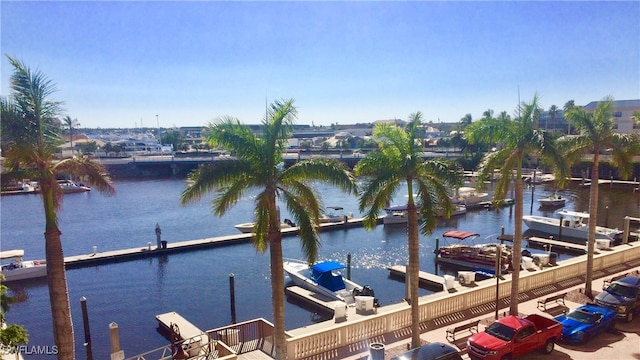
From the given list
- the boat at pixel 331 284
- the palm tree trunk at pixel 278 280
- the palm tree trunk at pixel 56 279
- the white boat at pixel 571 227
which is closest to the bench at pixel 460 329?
the palm tree trunk at pixel 278 280

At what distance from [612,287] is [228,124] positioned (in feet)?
52.3

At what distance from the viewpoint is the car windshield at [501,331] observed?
1288 centimetres

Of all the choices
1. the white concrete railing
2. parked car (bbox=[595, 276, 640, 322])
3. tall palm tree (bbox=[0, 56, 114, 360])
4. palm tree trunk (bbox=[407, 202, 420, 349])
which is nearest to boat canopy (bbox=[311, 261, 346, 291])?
the white concrete railing

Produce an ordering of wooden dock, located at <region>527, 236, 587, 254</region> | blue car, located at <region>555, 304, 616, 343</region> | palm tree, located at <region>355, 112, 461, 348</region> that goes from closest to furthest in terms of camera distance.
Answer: palm tree, located at <region>355, 112, 461, 348</region> < blue car, located at <region>555, 304, 616, 343</region> < wooden dock, located at <region>527, 236, 587, 254</region>

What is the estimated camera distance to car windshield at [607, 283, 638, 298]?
16.4 meters

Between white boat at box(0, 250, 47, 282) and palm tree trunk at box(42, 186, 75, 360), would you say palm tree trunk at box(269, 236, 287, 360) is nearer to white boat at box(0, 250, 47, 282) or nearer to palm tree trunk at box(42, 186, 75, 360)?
palm tree trunk at box(42, 186, 75, 360)

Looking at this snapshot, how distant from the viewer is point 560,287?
2020 cm

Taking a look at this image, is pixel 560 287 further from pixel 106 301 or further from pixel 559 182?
pixel 106 301

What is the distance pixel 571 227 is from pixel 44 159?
4405cm

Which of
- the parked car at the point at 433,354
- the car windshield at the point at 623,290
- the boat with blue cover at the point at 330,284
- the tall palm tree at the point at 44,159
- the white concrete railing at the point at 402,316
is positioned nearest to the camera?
the tall palm tree at the point at 44,159

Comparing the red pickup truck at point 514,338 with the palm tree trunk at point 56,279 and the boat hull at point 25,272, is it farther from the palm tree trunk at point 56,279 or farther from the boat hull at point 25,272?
the boat hull at point 25,272

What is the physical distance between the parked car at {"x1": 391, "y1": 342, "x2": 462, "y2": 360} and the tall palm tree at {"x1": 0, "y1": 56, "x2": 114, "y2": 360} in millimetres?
7974

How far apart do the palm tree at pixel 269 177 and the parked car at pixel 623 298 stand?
39.0 feet

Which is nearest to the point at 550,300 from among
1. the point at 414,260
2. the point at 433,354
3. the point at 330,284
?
the point at 414,260
